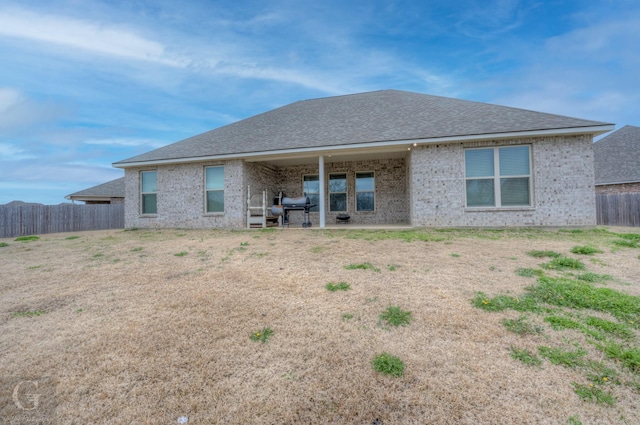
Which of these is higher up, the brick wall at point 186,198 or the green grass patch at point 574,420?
the brick wall at point 186,198

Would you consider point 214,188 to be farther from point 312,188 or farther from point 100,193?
point 100,193

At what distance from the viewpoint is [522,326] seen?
8.96 feet

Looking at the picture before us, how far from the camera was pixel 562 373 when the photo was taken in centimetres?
207

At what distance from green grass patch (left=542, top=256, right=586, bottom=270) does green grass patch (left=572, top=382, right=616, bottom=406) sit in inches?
128

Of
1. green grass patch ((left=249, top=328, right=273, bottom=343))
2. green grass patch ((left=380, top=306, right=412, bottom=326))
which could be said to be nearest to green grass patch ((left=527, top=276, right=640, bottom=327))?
green grass patch ((left=380, top=306, right=412, bottom=326))

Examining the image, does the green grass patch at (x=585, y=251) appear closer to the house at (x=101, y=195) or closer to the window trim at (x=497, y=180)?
the window trim at (x=497, y=180)

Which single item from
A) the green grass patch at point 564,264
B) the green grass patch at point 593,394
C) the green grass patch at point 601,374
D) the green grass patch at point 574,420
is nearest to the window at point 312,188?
the green grass patch at point 564,264

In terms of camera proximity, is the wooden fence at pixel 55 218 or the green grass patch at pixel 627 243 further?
the wooden fence at pixel 55 218

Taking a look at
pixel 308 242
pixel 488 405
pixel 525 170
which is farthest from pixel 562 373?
pixel 525 170

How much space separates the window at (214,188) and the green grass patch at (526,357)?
1073 cm

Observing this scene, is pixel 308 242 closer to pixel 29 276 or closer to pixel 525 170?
pixel 29 276

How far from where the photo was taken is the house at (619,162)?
52.8ft

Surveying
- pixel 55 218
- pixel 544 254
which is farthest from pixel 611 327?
pixel 55 218

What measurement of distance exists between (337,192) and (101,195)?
1990cm
